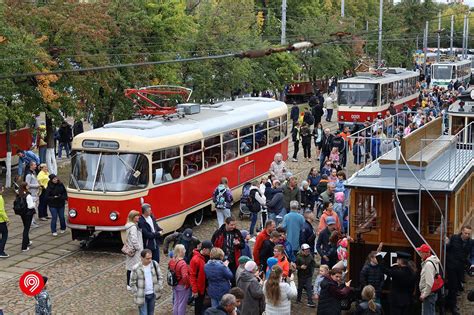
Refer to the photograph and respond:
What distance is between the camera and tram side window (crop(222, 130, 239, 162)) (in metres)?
23.8

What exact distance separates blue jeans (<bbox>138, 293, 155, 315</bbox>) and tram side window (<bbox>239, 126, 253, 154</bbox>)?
10.7 metres

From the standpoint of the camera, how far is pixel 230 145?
24172 millimetres

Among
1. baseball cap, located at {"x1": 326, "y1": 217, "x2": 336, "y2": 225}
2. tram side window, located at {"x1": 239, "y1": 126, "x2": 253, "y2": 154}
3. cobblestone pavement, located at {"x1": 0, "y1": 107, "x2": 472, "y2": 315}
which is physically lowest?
cobblestone pavement, located at {"x1": 0, "y1": 107, "x2": 472, "y2": 315}

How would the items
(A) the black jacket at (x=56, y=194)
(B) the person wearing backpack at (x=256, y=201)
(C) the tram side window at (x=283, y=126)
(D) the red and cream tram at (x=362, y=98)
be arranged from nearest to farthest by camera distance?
(B) the person wearing backpack at (x=256, y=201), (A) the black jacket at (x=56, y=194), (C) the tram side window at (x=283, y=126), (D) the red and cream tram at (x=362, y=98)

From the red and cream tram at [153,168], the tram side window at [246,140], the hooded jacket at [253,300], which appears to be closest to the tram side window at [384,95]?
the tram side window at [246,140]

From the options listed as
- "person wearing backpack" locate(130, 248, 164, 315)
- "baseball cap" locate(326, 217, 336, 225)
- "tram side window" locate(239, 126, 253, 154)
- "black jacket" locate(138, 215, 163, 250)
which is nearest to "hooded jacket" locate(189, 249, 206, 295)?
"person wearing backpack" locate(130, 248, 164, 315)

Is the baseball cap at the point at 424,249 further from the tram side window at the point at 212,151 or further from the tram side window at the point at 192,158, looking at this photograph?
the tram side window at the point at 212,151

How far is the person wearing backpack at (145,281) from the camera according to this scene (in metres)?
14.3

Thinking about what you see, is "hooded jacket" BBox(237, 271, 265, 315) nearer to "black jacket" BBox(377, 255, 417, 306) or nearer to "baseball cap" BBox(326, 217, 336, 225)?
"black jacket" BBox(377, 255, 417, 306)

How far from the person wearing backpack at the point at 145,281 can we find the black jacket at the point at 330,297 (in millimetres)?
2757

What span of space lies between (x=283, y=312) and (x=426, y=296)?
8.57 feet

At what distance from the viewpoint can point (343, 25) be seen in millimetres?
59062

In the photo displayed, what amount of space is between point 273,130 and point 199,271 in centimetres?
1351

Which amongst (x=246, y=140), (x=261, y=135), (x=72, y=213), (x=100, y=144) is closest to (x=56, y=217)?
(x=72, y=213)
